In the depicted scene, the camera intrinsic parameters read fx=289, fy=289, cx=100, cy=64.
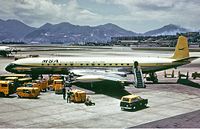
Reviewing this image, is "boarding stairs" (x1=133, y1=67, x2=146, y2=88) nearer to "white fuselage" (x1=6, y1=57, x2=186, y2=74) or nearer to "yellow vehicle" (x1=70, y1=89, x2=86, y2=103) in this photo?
"white fuselage" (x1=6, y1=57, x2=186, y2=74)

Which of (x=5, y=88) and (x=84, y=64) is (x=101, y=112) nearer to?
(x=5, y=88)

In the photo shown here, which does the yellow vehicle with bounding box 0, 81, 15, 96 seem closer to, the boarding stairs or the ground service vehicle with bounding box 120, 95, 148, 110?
the ground service vehicle with bounding box 120, 95, 148, 110

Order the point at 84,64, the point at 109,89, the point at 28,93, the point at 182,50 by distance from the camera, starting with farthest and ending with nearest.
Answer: the point at 182,50 < the point at 84,64 < the point at 109,89 < the point at 28,93

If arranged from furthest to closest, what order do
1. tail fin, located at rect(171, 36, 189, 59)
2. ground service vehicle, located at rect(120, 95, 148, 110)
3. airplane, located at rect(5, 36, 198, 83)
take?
tail fin, located at rect(171, 36, 189, 59) → airplane, located at rect(5, 36, 198, 83) → ground service vehicle, located at rect(120, 95, 148, 110)

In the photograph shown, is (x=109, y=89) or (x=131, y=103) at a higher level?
(x=131, y=103)

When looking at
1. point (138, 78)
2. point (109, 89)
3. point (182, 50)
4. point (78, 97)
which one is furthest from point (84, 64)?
point (182, 50)

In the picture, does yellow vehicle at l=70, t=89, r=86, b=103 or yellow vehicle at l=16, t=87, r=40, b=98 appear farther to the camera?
yellow vehicle at l=16, t=87, r=40, b=98

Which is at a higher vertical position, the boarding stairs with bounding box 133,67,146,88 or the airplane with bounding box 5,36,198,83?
the airplane with bounding box 5,36,198,83

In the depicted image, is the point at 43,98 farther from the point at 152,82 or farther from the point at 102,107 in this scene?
the point at 152,82

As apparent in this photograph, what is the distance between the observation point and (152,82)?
65250mm

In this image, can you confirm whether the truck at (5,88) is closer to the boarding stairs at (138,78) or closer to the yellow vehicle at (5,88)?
the yellow vehicle at (5,88)

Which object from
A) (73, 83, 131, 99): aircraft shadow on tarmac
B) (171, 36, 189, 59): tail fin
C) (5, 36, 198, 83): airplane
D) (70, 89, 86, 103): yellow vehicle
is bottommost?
(73, 83, 131, 99): aircraft shadow on tarmac

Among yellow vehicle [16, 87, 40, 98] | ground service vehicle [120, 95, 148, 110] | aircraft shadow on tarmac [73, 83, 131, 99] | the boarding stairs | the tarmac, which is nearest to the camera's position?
the tarmac

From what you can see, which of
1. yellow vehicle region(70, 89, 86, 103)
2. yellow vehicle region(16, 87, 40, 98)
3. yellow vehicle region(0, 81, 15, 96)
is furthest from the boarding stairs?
yellow vehicle region(0, 81, 15, 96)
